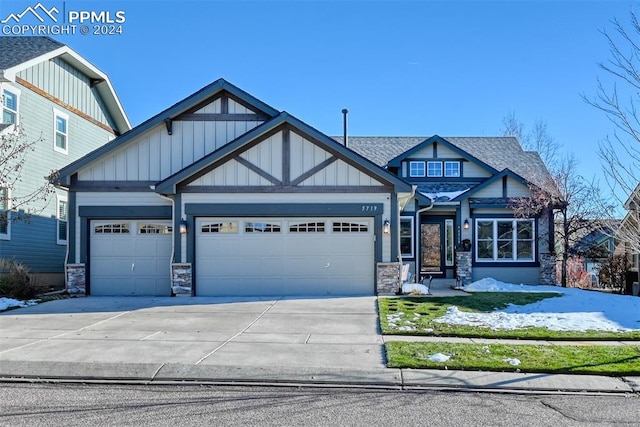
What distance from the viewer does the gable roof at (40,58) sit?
16.5 m

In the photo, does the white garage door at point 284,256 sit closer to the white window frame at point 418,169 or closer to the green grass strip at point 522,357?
the white window frame at point 418,169

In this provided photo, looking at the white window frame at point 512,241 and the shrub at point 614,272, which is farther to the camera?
the white window frame at point 512,241

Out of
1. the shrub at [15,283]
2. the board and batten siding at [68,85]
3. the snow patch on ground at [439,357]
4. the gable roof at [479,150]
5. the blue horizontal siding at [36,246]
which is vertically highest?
the board and batten siding at [68,85]

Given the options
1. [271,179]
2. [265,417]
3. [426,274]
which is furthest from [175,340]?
[426,274]

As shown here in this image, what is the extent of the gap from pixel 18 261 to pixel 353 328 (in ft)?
40.0

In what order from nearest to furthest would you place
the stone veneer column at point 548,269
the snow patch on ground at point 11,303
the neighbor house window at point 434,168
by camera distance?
the snow patch on ground at point 11,303 < the stone veneer column at point 548,269 < the neighbor house window at point 434,168

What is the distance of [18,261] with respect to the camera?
1728cm

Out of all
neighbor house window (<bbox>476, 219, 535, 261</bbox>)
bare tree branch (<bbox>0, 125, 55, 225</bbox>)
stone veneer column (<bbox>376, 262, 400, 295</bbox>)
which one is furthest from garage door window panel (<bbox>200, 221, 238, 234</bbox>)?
neighbor house window (<bbox>476, 219, 535, 261</bbox>)

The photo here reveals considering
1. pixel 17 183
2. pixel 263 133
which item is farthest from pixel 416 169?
pixel 17 183

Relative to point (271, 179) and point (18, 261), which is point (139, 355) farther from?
point (18, 261)

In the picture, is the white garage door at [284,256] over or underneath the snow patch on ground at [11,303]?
over

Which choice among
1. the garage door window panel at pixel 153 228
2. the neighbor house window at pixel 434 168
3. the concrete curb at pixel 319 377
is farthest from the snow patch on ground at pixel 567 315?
the garage door window panel at pixel 153 228

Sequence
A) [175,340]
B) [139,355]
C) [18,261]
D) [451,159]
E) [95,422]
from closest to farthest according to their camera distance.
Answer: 1. [95,422]
2. [139,355]
3. [175,340]
4. [18,261]
5. [451,159]

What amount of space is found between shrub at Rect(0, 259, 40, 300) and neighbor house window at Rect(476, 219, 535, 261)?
13.7 metres
